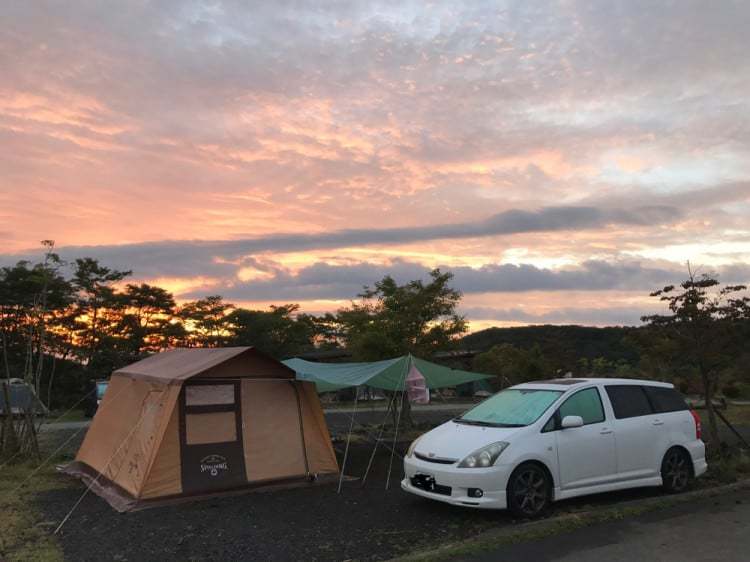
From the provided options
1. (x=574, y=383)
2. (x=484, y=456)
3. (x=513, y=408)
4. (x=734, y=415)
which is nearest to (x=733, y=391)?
(x=734, y=415)

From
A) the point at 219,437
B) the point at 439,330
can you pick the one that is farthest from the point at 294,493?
the point at 439,330

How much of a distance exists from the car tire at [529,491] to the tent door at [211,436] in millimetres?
4170

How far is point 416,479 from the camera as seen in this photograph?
7.06m

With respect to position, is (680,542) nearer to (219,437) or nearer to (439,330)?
(219,437)

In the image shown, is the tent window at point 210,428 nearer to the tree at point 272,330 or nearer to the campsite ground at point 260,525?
the campsite ground at point 260,525

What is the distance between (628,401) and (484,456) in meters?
2.46

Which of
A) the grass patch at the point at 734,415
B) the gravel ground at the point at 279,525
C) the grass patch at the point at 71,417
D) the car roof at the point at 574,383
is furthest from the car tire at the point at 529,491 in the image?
the grass patch at the point at 71,417

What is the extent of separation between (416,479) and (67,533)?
3.99m

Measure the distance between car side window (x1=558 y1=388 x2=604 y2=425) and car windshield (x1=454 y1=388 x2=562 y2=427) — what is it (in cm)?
17

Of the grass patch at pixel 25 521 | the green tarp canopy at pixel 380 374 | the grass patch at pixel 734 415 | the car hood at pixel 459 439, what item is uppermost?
the green tarp canopy at pixel 380 374

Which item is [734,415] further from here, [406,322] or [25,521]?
[25,521]

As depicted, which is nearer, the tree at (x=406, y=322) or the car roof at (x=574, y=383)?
the car roof at (x=574, y=383)

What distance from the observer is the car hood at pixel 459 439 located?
22.0ft

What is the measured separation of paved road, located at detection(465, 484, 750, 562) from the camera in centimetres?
544
